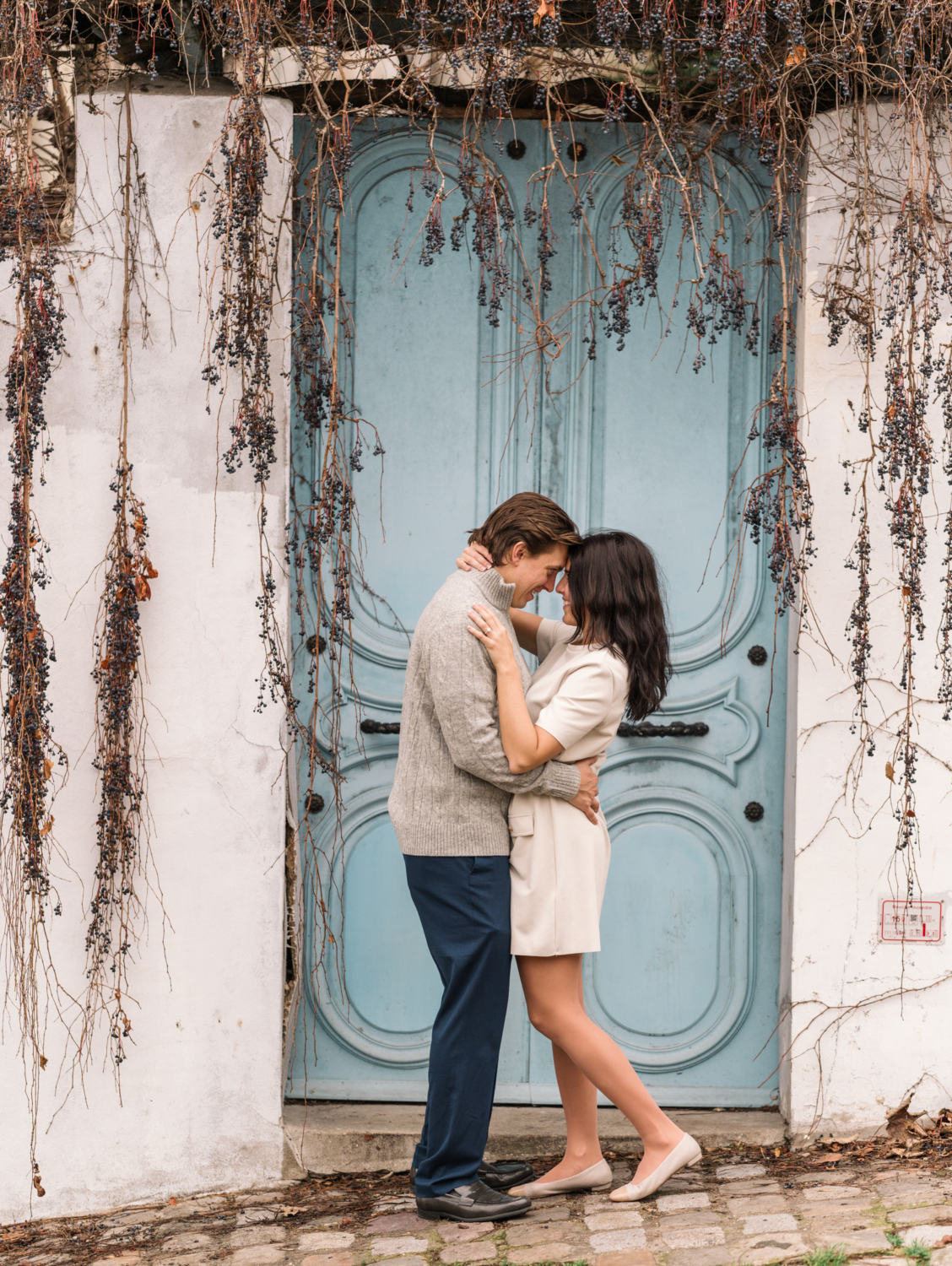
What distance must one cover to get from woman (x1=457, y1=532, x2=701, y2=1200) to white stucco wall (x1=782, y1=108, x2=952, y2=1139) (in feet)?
2.12

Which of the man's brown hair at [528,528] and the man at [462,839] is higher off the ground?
the man's brown hair at [528,528]

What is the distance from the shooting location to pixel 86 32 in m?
3.54

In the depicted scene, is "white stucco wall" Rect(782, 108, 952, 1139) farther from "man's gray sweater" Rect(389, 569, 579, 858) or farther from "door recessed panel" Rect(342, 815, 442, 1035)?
"door recessed panel" Rect(342, 815, 442, 1035)

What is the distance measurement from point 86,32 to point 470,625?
214 centimetres

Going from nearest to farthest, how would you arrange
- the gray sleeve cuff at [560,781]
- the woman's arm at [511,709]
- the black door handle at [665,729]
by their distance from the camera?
the woman's arm at [511,709], the gray sleeve cuff at [560,781], the black door handle at [665,729]

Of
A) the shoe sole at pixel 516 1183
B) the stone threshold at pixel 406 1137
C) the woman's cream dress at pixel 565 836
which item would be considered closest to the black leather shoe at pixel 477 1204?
the shoe sole at pixel 516 1183

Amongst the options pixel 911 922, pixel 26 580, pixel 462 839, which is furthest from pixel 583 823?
pixel 26 580

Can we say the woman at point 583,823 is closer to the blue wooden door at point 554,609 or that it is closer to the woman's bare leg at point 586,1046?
the woman's bare leg at point 586,1046

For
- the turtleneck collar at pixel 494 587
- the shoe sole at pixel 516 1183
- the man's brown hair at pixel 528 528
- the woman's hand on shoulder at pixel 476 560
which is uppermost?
the man's brown hair at pixel 528 528

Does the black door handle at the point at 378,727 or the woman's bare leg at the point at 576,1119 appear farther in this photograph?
the black door handle at the point at 378,727

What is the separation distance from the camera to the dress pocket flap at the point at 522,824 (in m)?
3.12

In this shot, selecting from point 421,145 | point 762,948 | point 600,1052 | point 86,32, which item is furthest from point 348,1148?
point 86,32

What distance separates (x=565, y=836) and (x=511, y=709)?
1.29 ft

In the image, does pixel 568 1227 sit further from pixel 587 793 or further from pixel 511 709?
pixel 511 709
